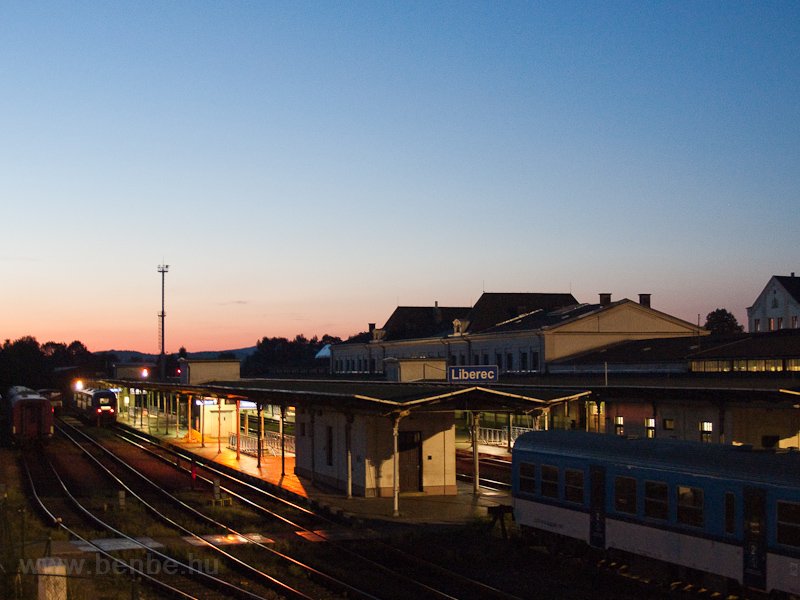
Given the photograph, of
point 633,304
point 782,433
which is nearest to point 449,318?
point 633,304

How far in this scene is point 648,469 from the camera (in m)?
18.6

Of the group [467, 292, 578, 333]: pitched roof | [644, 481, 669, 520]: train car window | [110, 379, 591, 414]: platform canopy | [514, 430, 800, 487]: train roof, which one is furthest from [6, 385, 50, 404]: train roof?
[644, 481, 669, 520]: train car window

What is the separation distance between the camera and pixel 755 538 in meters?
16.0

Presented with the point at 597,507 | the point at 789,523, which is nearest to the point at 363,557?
the point at 597,507

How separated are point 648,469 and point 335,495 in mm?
15767

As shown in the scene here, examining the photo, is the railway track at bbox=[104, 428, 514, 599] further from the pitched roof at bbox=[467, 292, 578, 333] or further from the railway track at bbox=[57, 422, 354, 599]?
the pitched roof at bbox=[467, 292, 578, 333]

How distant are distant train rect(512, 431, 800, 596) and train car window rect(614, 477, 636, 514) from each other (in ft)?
0.07

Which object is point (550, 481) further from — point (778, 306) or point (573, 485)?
point (778, 306)

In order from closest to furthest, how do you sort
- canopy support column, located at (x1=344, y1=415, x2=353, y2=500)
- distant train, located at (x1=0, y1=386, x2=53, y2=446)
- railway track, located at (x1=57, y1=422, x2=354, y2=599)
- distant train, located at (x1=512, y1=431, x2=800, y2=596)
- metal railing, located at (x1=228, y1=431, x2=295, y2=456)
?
distant train, located at (x1=512, y1=431, x2=800, y2=596) → railway track, located at (x1=57, y1=422, x2=354, y2=599) → canopy support column, located at (x1=344, y1=415, x2=353, y2=500) → metal railing, located at (x1=228, y1=431, x2=295, y2=456) → distant train, located at (x1=0, y1=386, x2=53, y2=446)

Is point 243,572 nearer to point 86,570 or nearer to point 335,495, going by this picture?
point 86,570

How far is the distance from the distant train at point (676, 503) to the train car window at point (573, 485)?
0.02 m

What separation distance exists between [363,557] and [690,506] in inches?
311

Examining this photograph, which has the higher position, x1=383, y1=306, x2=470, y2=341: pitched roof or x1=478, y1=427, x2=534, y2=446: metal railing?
x1=383, y1=306, x2=470, y2=341: pitched roof

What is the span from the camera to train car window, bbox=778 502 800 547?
15141 mm
